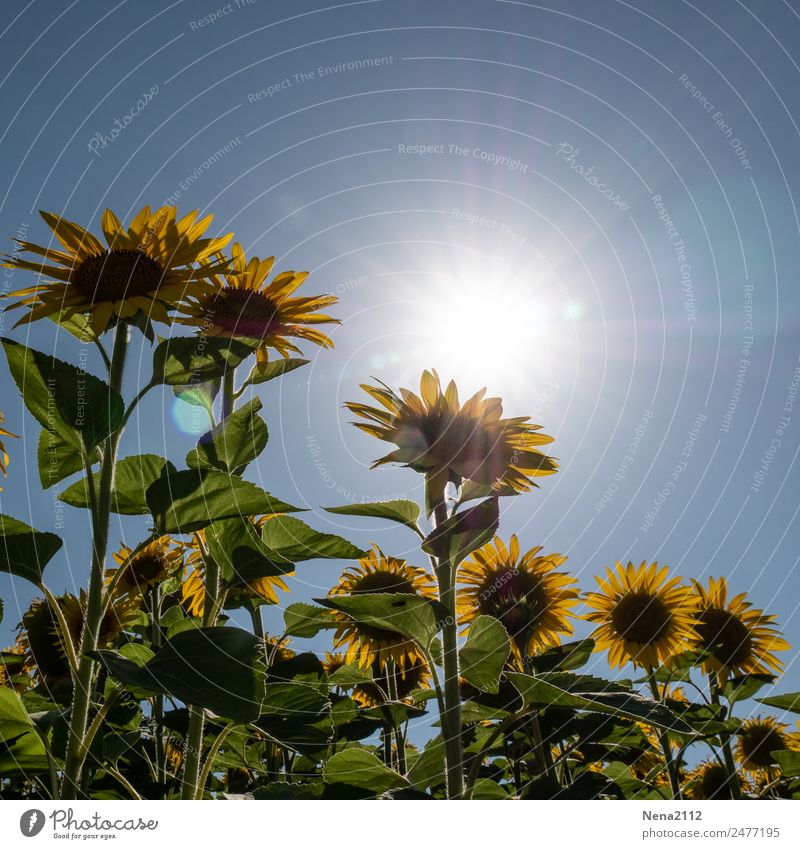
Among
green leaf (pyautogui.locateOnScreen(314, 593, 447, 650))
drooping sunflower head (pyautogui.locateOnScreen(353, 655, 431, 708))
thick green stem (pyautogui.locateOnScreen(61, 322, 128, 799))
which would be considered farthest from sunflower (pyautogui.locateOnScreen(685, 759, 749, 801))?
thick green stem (pyautogui.locateOnScreen(61, 322, 128, 799))

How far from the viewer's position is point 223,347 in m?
1.45

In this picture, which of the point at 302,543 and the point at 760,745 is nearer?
the point at 302,543

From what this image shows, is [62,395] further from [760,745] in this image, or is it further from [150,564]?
[760,745]

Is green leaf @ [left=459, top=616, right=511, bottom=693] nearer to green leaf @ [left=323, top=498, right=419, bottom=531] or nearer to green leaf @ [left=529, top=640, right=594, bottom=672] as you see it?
green leaf @ [left=323, top=498, right=419, bottom=531]

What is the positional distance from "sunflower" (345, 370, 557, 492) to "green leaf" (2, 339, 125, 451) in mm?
704

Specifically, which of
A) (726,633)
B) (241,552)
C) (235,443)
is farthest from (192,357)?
(726,633)

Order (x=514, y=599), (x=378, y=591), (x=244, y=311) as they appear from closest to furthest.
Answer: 1. (x=244, y=311)
2. (x=378, y=591)
3. (x=514, y=599)

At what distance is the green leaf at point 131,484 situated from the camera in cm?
140

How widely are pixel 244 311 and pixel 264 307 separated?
0.06 metres

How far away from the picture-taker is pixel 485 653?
150 centimetres

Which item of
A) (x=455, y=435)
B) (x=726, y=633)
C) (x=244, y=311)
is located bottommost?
(x=726, y=633)

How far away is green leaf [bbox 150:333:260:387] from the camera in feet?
4.49

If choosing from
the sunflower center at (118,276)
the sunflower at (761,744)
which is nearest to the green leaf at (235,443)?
the sunflower center at (118,276)
